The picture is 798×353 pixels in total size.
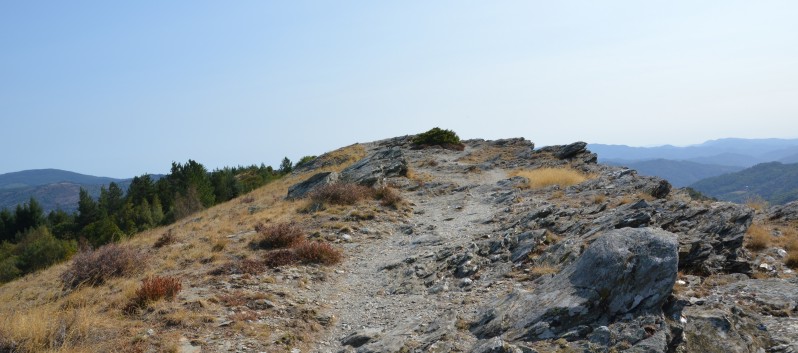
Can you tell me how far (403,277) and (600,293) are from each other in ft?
22.4

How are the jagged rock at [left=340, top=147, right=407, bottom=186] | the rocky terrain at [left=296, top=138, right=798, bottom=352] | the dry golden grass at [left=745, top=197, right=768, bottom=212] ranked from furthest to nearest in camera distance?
the jagged rock at [left=340, top=147, right=407, bottom=186], the dry golden grass at [left=745, top=197, right=768, bottom=212], the rocky terrain at [left=296, top=138, right=798, bottom=352]

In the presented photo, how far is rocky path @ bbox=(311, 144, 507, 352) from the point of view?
10.5 m

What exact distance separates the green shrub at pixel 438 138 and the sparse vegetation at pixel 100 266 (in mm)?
38616

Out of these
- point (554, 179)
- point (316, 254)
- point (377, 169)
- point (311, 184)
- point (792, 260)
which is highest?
point (377, 169)

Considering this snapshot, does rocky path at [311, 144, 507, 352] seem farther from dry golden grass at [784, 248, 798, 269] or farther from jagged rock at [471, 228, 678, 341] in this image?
dry golden grass at [784, 248, 798, 269]

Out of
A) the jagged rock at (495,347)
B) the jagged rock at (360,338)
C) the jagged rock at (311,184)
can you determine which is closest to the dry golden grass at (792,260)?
the jagged rock at (495,347)


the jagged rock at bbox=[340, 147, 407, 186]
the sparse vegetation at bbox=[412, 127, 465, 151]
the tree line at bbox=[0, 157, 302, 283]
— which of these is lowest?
the tree line at bbox=[0, 157, 302, 283]

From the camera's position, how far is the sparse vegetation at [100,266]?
13953 mm

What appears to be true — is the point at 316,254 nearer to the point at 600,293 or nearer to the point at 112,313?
the point at 112,313

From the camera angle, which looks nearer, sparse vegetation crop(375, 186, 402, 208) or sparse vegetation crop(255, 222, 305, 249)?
sparse vegetation crop(255, 222, 305, 249)

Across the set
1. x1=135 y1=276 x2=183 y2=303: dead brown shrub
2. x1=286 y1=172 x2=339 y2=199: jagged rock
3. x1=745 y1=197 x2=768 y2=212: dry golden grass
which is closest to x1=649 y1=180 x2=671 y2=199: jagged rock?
x1=745 y1=197 x2=768 y2=212: dry golden grass

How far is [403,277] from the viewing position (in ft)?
46.4

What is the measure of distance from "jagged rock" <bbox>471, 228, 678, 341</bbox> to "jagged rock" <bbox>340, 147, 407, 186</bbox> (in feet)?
61.4

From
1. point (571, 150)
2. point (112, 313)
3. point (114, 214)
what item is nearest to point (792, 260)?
point (112, 313)
